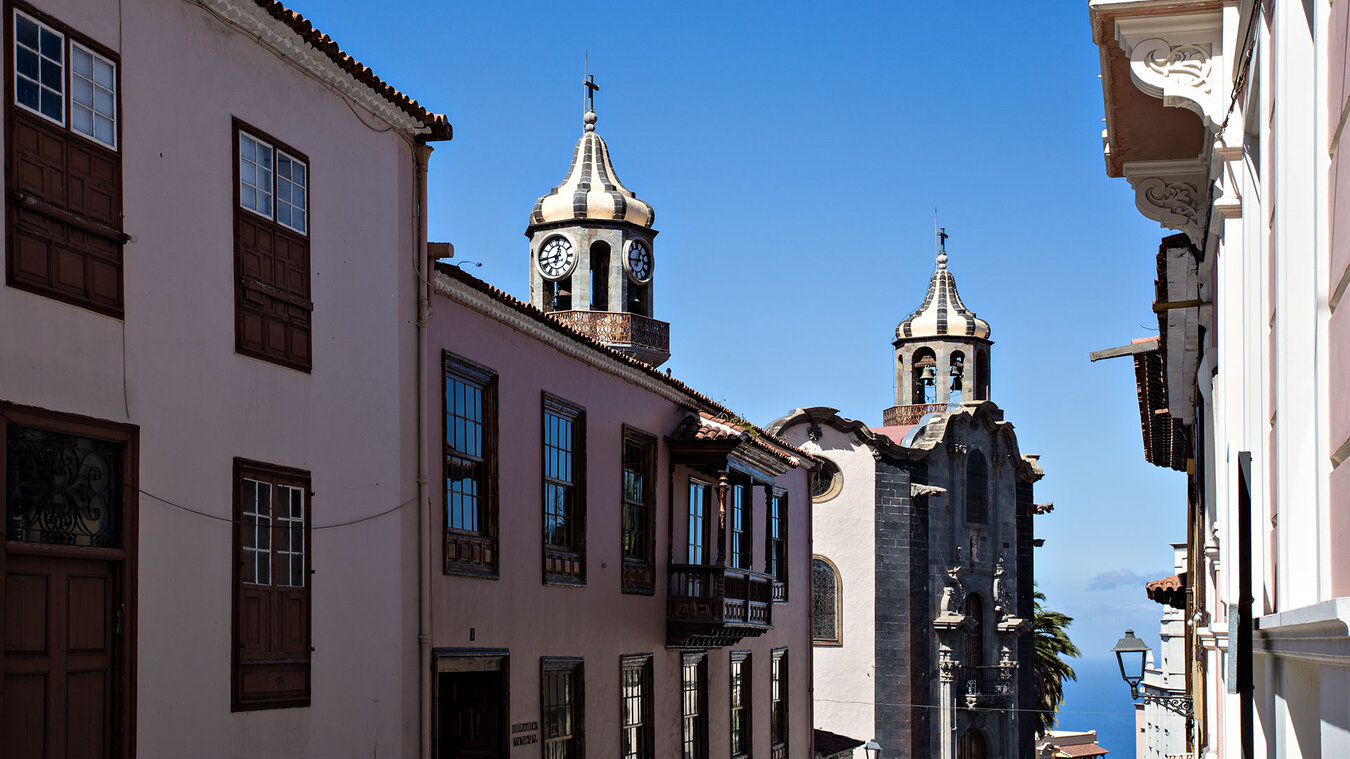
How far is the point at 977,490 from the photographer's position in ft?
168

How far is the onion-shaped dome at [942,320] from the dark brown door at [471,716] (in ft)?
144

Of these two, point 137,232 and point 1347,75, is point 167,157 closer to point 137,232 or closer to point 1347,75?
point 137,232

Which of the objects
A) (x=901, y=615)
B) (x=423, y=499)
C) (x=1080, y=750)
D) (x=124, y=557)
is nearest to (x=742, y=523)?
(x=423, y=499)

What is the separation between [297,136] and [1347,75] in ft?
31.4

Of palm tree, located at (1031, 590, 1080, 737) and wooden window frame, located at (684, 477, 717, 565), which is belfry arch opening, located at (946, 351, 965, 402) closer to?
palm tree, located at (1031, 590, 1080, 737)

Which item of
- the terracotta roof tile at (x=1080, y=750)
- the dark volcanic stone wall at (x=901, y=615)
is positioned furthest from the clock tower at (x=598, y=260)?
the terracotta roof tile at (x=1080, y=750)

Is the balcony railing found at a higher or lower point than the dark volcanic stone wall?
higher

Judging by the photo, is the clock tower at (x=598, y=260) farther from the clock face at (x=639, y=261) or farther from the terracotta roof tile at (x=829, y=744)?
the terracotta roof tile at (x=829, y=744)

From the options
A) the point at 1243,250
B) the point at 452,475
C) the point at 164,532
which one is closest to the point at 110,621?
Result: the point at 164,532

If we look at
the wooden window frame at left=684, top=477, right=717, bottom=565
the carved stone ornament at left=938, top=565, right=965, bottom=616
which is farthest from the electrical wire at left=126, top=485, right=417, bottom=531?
the carved stone ornament at left=938, top=565, right=965, bottom=616

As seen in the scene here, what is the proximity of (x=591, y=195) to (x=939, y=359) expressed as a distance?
77.4ft

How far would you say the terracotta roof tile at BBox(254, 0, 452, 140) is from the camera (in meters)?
12.2

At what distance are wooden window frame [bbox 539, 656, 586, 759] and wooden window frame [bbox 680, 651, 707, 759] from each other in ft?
12.2

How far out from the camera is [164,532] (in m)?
10.6
